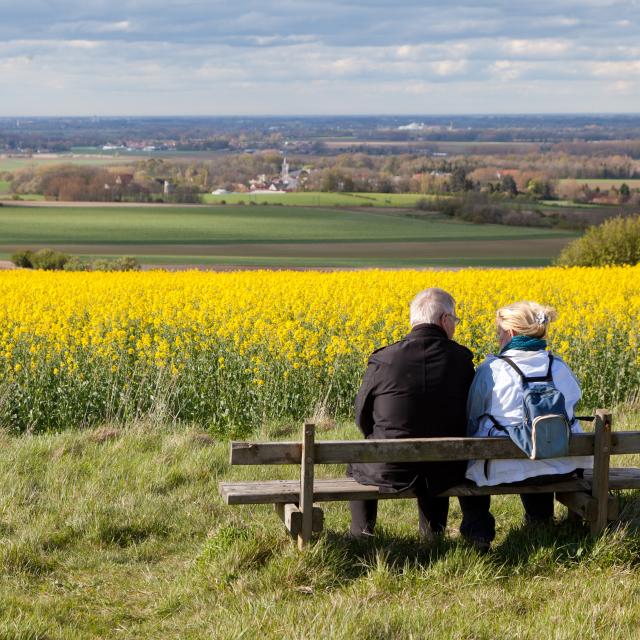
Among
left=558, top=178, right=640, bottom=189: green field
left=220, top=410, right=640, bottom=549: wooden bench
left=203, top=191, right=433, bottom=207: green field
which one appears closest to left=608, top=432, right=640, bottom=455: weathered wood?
left=220, top=410, right=640, bottom=549: wooden bench

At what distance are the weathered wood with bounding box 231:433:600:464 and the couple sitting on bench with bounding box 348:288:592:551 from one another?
19 centimetres

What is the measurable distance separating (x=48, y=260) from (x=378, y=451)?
3711cm

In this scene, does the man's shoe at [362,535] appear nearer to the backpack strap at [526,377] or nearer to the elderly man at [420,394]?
the elderly man at [420,394]

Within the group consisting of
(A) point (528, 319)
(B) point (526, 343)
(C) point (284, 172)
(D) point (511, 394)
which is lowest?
(D) point (511, 394)

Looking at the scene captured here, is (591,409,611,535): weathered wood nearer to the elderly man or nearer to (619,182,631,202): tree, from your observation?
the elderly man

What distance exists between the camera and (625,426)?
326 inches

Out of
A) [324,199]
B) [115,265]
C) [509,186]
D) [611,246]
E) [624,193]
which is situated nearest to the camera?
[611,246]

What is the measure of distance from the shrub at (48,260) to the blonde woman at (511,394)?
3518cm

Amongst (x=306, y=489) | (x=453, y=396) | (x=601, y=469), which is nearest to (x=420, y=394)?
(x=453, y=396)

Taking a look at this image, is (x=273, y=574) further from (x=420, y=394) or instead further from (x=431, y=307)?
(x=431, y=307)

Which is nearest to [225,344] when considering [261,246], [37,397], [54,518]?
[37,397]

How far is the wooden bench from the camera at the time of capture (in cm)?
465

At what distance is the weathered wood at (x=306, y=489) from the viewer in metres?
4.63

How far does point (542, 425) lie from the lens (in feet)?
15.6
